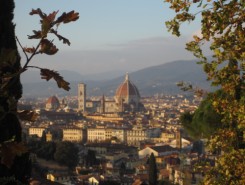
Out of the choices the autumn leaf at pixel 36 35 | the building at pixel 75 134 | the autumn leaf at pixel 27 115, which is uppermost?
the autumn leaf at pixel 36 35

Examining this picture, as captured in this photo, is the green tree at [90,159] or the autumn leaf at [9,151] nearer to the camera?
the autumn leaf at [9,151]

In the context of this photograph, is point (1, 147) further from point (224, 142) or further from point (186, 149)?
point (186, 149)

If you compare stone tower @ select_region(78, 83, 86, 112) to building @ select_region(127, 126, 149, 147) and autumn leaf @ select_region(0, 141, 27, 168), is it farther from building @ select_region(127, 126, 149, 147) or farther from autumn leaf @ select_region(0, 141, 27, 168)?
autumn leaf @ select_region(0, 141, 27, 168)

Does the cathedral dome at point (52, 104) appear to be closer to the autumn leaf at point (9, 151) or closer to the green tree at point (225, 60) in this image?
the green tree at point (225, 60)

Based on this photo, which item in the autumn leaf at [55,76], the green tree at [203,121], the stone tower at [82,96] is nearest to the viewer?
the autumn leaf at [55,76]

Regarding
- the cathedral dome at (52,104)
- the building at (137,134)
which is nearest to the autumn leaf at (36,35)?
the building at (137,134)

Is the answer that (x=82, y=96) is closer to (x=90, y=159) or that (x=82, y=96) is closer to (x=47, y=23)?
(x=90, y=159)
